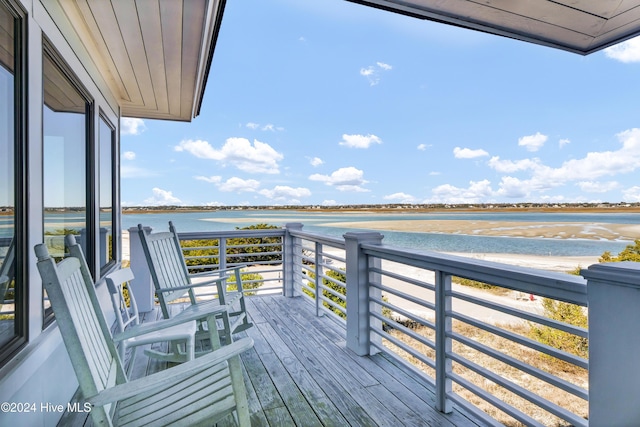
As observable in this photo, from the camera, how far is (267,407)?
2076 millimetres

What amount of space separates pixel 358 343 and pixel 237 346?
1720 millimetres

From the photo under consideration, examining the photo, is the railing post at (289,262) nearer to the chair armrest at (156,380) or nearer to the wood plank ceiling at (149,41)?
the wood plank ceiling at (149,41)

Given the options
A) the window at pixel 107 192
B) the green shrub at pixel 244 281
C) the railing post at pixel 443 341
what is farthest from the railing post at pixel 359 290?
the window at pixel 107 192

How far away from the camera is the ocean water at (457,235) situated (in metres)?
26.0

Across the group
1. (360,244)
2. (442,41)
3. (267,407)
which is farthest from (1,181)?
(442,41)

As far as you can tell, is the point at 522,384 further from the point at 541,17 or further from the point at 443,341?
the point at 541,17

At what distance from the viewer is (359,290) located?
2.72 m

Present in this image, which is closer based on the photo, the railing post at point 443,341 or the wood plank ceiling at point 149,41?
the railing post at point 443,341

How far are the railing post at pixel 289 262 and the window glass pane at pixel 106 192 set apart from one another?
6.29ft

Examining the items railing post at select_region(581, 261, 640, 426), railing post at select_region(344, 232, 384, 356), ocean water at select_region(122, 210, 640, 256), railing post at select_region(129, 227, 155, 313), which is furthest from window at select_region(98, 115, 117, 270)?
ocean water at select_region(122, 210, 640, 256)

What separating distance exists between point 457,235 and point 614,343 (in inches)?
1286

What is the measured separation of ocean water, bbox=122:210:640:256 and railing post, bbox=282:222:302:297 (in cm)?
1723

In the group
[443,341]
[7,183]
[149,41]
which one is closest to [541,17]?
[443,341]

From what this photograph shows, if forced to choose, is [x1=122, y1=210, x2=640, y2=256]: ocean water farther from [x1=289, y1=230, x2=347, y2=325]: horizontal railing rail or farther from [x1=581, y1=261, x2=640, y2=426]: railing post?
[x1=581, y1=261, x2=640, y2=426]: railing post
